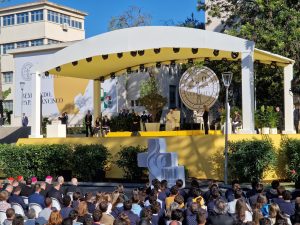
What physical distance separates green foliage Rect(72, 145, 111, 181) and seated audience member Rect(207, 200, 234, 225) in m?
12.7

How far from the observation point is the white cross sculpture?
1577cm

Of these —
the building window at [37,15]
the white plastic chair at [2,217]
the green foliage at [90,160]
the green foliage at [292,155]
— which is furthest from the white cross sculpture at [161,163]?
the building window at [37,15]

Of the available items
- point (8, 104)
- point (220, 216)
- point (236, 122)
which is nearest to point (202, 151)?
point (236, 122)

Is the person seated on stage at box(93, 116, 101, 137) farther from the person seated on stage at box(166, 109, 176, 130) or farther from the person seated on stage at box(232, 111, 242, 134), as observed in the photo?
the person seated on stage at box(232, 111, 242, 134)

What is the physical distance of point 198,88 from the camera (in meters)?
27.2

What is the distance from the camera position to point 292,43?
29.2 meters

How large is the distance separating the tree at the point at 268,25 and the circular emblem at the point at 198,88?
4.53m

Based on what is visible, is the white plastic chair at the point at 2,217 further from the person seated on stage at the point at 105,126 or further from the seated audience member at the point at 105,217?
the person seated on stage at the point at 105,126

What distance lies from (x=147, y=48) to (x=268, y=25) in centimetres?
1108

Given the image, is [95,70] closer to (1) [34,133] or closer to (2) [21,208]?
(1) [34,133]

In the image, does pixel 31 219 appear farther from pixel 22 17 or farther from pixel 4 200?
pixel 22 17

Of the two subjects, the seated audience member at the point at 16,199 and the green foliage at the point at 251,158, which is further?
the green foliage at the point at 251,158

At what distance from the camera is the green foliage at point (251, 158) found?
1798 centimetres

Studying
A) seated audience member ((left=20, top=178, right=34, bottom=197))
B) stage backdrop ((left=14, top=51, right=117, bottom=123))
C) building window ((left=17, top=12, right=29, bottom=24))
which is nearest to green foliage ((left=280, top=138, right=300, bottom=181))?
seated audience member ((left=20, top=178, right=34, bottom=197))
